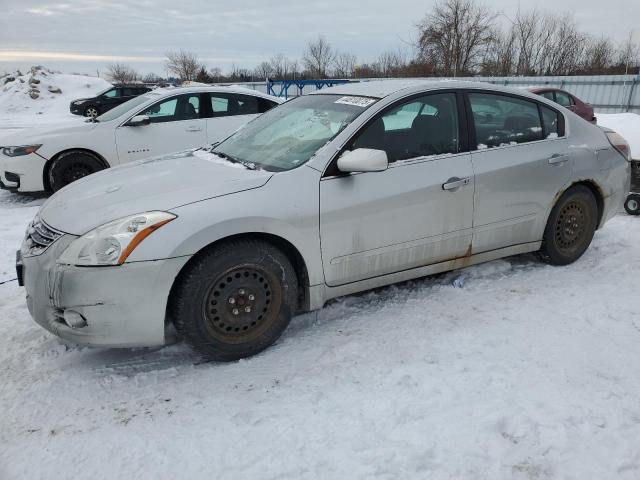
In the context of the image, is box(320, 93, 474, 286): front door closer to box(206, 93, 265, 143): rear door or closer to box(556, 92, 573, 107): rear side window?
box(206, 93, 265, 143): rear door

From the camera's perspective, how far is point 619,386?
2.82 m

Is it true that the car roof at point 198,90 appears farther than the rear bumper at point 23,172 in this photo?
Yes

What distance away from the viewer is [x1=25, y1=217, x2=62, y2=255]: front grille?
2889mm

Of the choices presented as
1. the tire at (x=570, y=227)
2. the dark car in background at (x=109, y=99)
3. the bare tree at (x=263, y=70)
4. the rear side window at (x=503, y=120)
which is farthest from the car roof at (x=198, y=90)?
the bare tree at (x=263, y=70)

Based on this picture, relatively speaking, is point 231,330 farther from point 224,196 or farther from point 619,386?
point 619,386

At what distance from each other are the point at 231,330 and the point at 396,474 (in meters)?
1.30

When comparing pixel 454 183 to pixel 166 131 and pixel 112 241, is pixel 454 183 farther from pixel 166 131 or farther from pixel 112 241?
pixel 166 131

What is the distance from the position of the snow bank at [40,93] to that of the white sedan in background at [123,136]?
19687 mm

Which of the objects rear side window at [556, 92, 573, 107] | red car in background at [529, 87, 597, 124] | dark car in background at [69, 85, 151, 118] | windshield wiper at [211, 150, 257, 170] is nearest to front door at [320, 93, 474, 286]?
windshield wiper at [211, 150, 257, 170]

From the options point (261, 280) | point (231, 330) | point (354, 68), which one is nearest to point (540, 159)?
point (261, 280)

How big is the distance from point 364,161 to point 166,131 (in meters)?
5.25

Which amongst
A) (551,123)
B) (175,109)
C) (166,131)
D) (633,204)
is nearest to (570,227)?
(551,123)

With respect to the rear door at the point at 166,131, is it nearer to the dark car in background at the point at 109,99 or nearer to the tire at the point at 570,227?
the tire at the point at 570,227

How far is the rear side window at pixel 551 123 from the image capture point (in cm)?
432
